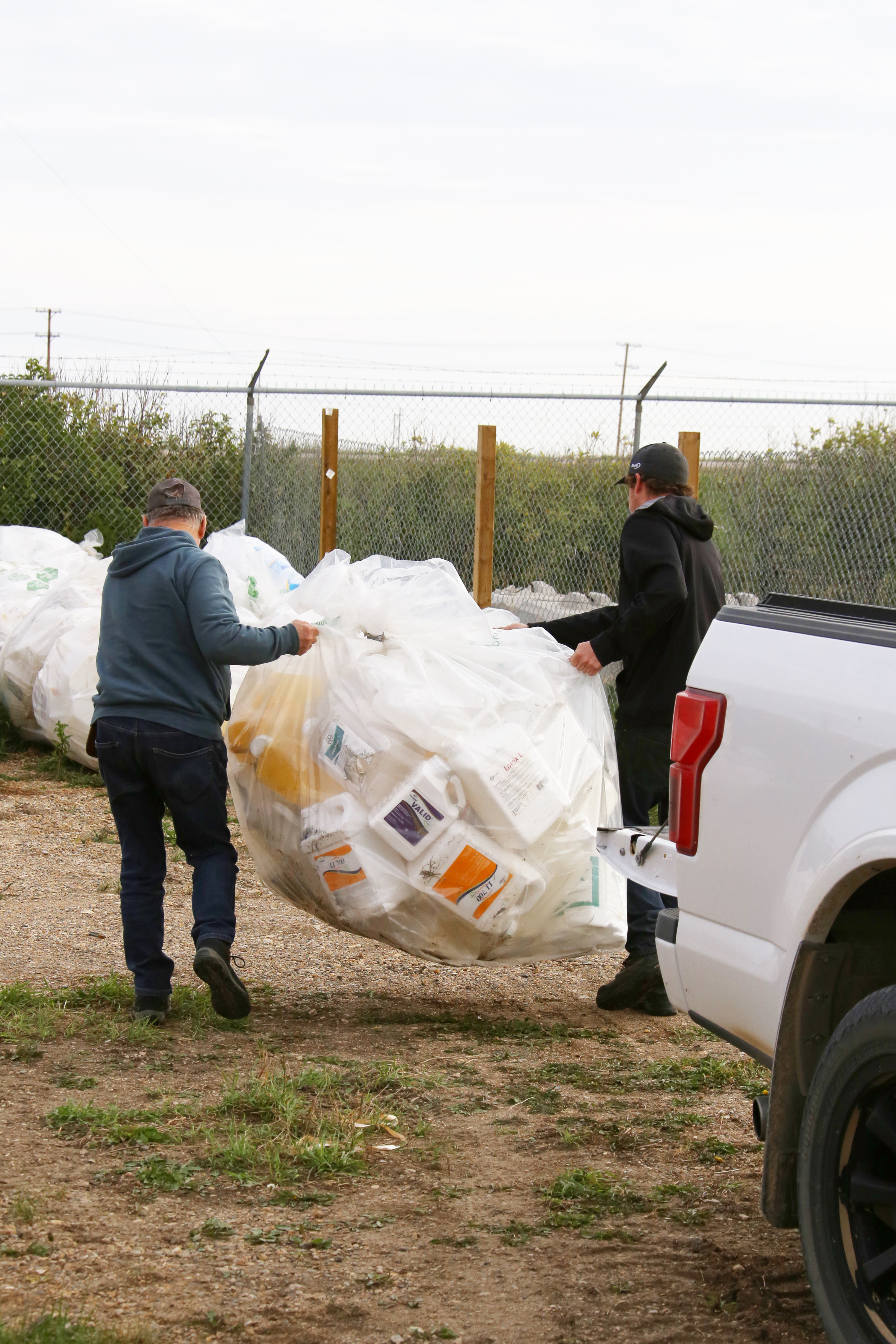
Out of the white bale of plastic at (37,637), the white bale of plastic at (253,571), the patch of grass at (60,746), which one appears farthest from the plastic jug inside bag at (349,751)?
the white bale of plastic at (37,637)

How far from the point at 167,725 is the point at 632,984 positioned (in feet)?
5.77

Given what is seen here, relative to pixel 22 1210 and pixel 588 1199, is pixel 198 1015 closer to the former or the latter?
pixel 22 1210

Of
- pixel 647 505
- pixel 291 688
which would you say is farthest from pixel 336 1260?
pixel 647 505

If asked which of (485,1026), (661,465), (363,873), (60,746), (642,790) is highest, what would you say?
(661,465)

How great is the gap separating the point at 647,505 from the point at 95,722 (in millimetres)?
1957

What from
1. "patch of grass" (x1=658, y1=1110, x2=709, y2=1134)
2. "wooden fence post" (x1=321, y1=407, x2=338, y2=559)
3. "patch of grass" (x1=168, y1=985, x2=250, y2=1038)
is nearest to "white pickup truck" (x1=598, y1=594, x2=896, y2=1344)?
"patch of grass" (x1=658, y1=1110, x2=709, y2=1134)

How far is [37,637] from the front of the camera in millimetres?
7930

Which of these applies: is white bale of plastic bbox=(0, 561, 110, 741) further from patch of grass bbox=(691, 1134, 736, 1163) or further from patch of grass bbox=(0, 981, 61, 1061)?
patch of grass bbox=(691, 1134, 736, 1163)

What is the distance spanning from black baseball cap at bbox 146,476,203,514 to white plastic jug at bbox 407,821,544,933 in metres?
1.35

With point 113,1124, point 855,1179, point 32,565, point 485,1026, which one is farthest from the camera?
point 32,565

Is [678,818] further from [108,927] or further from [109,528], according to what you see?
[109,528]

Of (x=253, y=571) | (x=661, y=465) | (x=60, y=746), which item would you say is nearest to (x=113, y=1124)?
(x=661, y=465)

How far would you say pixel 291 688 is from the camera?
4219mm

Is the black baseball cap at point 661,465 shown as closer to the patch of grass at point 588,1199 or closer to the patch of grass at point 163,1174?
the patch of grass at point 588,1199
